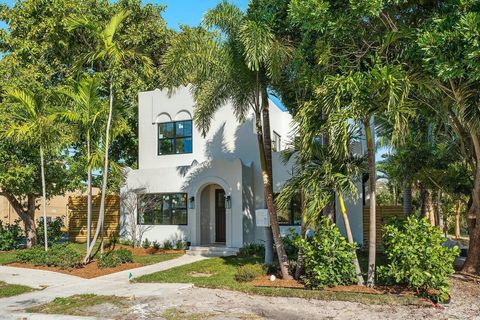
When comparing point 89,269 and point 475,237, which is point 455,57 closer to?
point 475,237

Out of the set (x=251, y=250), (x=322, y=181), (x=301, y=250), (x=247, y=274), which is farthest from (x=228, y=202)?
(x=322, y=181)

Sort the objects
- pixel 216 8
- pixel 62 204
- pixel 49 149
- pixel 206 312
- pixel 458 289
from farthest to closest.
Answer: pixel 62 204 < pixel 49 149 < pixel 216 8 < pixel 458 289 < pixel 206 312

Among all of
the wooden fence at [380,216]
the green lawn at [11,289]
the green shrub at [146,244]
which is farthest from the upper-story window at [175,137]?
the green lawn at [11,289]

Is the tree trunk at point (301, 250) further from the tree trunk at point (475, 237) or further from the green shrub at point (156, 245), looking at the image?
the green shrub at point (156, 245)

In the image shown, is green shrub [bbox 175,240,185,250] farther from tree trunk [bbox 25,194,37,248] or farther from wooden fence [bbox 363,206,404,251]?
wooden fence [bbox 363,206,404,251]

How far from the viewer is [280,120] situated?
2189 centimetres

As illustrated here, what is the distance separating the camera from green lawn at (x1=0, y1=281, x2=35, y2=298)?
1085 centimetres

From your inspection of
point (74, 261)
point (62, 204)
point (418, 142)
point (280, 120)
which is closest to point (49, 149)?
point (74, 261)

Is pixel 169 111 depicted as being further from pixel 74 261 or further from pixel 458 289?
pixel 458 289

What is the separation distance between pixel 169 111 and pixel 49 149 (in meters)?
6.07

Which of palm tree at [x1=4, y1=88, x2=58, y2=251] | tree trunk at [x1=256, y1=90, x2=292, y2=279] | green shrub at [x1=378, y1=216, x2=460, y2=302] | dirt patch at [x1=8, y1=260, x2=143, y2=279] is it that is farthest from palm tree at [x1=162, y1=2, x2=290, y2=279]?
dirt patch at [x1=8, y1=260, x2=143, y2=279]

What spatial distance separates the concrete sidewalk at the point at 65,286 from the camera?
32.9 feet

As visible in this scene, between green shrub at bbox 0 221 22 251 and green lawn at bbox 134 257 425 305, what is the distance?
10074 millimetres

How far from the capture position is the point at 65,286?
38.7 ft
